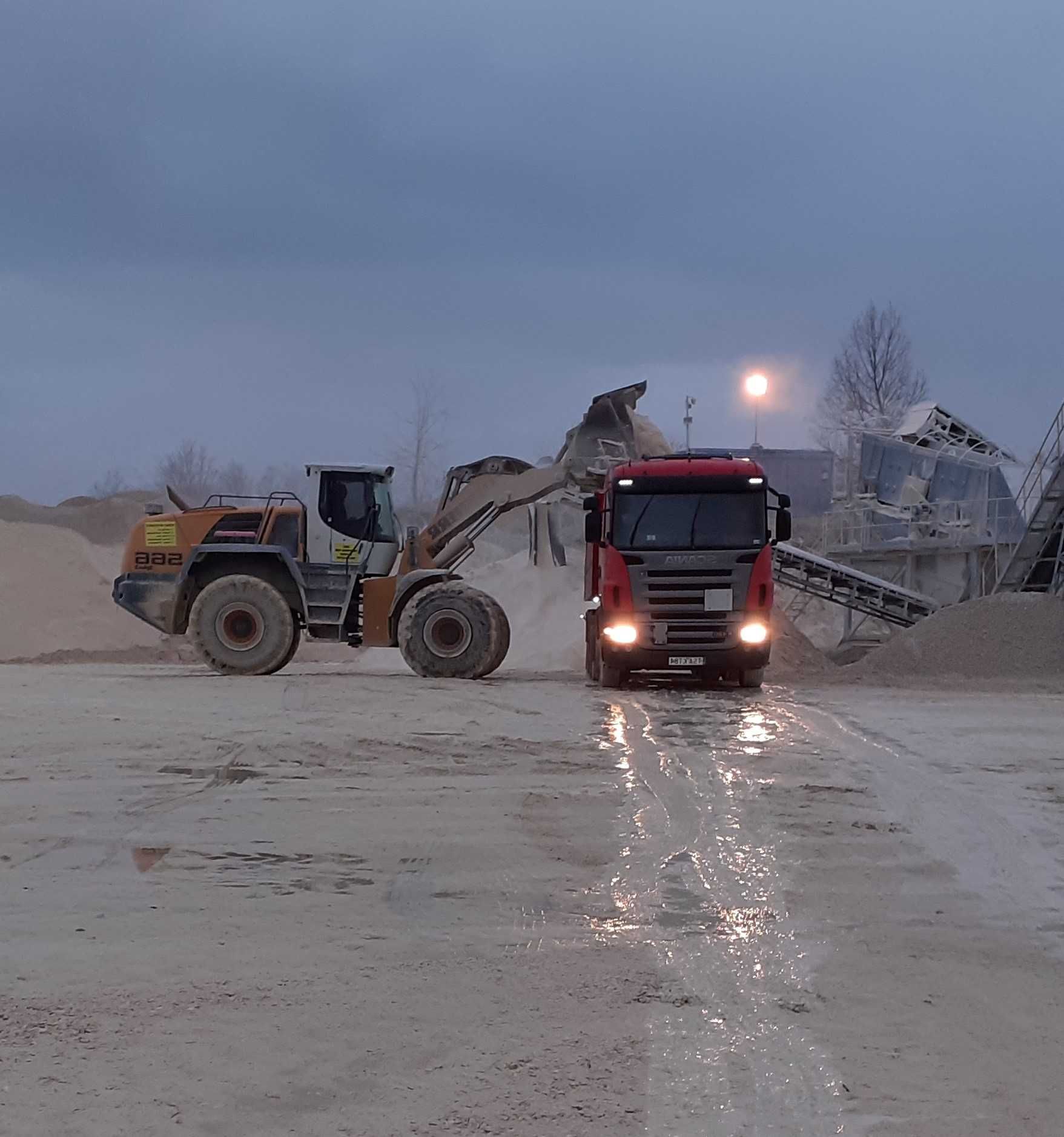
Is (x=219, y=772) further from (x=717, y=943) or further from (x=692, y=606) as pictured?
(x=692, y=606)

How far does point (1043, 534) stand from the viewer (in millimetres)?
27000

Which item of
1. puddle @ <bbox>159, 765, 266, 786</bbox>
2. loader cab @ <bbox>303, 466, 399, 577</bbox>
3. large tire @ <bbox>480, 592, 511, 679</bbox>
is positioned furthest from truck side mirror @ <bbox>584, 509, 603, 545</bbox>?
puddle @ <bbox>159, 765, 266, 786</bbox>

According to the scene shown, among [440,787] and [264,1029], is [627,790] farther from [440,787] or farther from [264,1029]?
[264,1029]

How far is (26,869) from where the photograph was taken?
7035 millimetres

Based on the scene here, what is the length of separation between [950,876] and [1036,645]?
16079mm

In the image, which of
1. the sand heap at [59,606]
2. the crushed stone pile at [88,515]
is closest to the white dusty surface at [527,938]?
the sand heap at [59,606]

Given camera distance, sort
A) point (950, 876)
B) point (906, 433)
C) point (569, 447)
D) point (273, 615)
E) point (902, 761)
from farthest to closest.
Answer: point (906, 433) → point (569, 447) → point (273, 615) → point (902, 761) → point (950, 876)

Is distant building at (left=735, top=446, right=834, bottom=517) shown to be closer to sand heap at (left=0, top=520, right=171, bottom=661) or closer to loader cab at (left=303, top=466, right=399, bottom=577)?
sand heap at (left=0, top=520, right=171, bottom=661)

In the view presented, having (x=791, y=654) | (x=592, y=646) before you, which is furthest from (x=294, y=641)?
(x=791, y=654)

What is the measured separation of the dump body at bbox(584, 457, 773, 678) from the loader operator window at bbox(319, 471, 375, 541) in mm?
3872

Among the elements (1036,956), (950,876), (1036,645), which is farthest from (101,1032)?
(1036,645)

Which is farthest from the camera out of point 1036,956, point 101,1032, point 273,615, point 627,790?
point 273,615

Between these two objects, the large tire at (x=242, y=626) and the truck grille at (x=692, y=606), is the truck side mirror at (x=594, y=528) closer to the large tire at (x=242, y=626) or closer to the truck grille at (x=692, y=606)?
the truck grille at (x=692, y=606)

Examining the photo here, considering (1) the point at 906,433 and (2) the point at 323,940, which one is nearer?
(2) the point at 323,940
